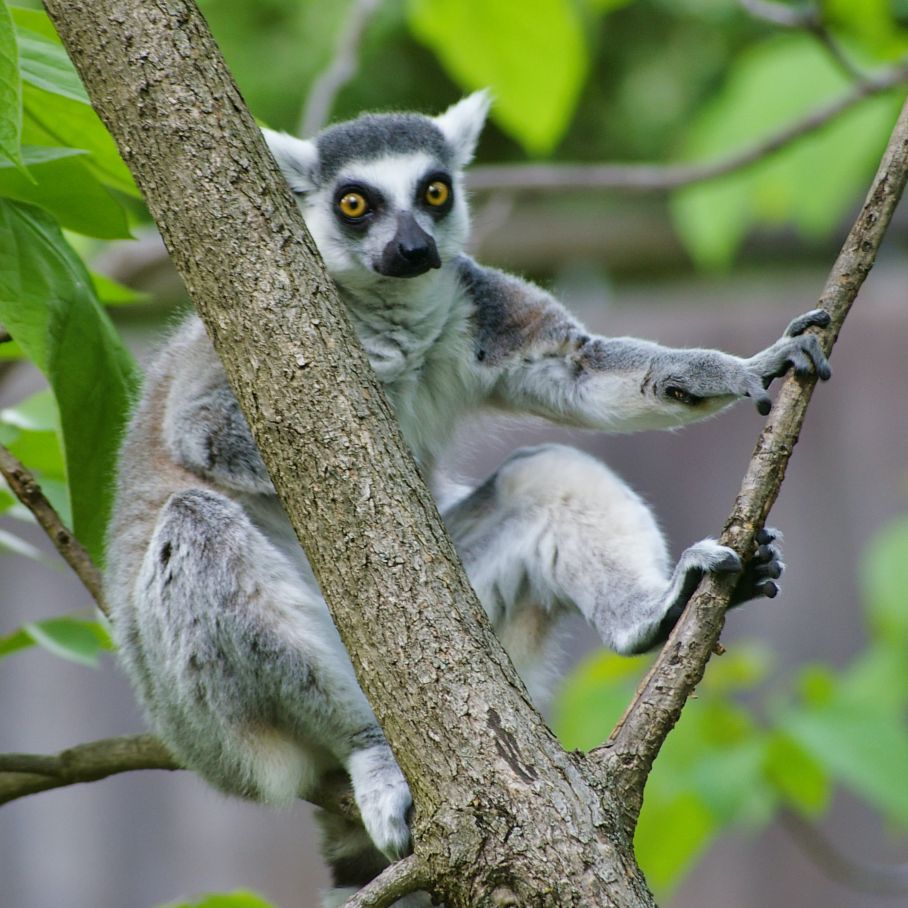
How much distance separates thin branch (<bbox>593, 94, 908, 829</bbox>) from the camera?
1.70 meters

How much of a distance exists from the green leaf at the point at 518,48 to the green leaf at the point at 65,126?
1043 millimetres

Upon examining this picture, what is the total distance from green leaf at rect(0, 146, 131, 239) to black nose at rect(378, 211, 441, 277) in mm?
914

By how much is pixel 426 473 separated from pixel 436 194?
678 millimetres

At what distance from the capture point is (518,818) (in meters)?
1.54

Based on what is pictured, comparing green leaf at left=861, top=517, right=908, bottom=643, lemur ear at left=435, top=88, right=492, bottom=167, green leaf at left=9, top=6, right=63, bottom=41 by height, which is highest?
lemur ear at left=435, top=88, right=492, bottom=167

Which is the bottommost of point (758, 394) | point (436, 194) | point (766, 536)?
point (766, 536)

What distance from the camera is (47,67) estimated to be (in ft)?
6.04

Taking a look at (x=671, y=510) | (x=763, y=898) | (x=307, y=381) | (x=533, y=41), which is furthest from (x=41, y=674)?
(x=307, y=381)

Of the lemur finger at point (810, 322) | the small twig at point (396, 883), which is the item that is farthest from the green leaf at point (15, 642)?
the lemur finger at point (810, 322)

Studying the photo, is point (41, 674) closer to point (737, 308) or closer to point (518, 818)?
point (737, 308)

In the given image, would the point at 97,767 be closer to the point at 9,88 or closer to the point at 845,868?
the point at 9,88

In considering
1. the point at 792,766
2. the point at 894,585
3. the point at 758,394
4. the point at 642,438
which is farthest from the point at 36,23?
the point at 642,438

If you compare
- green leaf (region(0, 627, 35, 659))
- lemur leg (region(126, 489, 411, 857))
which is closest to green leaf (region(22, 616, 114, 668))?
green leaf (region(0, 627, 35, 659))

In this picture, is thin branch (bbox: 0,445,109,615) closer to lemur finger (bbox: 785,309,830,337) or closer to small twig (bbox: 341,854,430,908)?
small twig (bbox: 341,854,430,908)
